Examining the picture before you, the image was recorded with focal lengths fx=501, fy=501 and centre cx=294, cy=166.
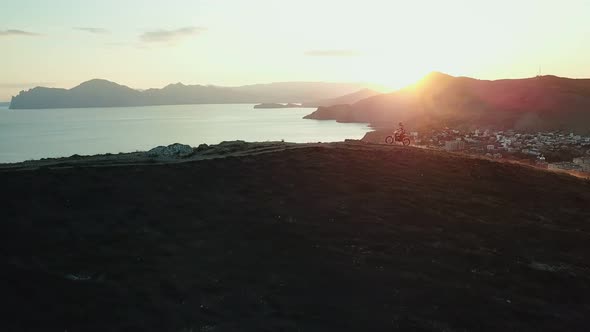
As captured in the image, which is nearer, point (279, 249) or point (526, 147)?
point (279, 249)

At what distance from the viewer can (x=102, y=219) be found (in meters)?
22.4

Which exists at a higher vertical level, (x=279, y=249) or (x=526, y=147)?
(x=279, y=249)

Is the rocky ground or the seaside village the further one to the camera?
the seaside village

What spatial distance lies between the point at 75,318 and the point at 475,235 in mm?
17286

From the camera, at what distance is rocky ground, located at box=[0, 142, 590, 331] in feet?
50.4

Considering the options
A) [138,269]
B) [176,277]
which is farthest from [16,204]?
[176,277]

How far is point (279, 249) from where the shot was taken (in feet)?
66.3

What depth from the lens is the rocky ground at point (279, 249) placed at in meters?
15.4

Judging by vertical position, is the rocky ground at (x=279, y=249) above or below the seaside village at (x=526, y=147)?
above

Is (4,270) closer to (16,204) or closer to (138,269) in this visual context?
(138,269)

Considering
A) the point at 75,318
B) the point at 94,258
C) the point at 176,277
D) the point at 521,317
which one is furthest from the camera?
the point at 94,258

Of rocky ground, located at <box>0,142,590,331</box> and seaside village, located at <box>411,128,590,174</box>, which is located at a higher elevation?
rocky ground, located at <box>0,142,590,331</box>

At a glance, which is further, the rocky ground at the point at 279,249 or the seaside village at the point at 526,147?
the seaside village at the point at 526,147

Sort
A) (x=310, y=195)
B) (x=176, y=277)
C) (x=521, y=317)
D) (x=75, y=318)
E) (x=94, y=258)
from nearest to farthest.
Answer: (x=75, y=318)
(x=521, y=317)
(x=176, y=277)
(x=94, y=258)
(x=310, y=195)
